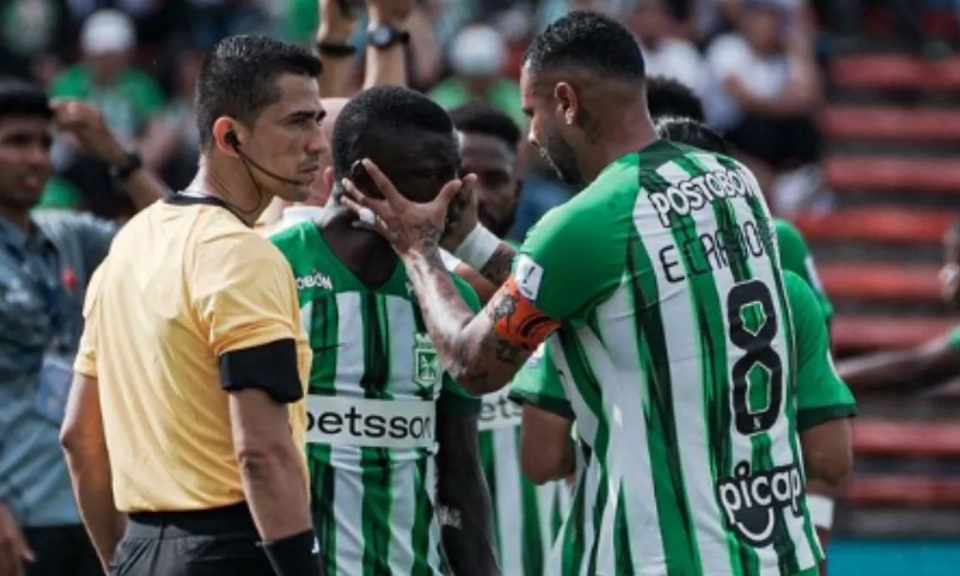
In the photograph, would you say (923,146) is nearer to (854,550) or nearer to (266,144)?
(854,550)

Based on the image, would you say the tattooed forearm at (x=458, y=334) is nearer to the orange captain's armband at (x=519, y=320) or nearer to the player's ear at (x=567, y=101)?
the orange captain's armband at (x=519, y=320)

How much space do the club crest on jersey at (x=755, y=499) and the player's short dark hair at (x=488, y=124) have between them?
255 centimetres

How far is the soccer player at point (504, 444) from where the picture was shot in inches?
283

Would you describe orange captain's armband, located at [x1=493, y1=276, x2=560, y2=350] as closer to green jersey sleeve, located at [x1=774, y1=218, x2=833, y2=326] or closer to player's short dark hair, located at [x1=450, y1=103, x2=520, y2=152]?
green jersey sleeve, located at [x1=774, y1=218, x2=833, y2=326]

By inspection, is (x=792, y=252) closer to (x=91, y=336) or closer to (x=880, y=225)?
(x=91, y=336)

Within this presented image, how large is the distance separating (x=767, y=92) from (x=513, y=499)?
29.1ft

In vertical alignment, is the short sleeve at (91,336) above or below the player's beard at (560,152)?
below

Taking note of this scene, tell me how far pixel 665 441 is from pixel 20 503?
3.33 meters

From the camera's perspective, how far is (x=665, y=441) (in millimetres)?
5270

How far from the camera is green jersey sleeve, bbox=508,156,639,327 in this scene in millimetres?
5266

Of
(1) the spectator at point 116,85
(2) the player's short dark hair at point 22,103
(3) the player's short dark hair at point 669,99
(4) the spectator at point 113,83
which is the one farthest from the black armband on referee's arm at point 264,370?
(4) the spectator at point 113,83

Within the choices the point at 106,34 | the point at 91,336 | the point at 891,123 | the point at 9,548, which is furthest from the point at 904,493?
the point at 91,336

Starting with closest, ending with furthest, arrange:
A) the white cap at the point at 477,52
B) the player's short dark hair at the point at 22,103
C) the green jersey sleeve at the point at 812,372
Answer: the green jersey sleeve at the point at 812,372, the player's short dark hair at the point at 22,103, the white cap at the point at 477,52

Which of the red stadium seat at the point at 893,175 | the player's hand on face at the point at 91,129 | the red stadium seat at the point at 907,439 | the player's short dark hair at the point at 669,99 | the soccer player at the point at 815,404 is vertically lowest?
the red stadium seat at the point at 907,439
